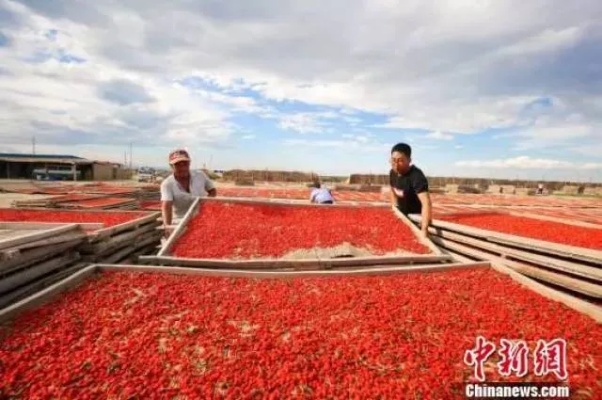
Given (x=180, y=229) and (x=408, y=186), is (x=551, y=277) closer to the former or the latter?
(x=408, y=186)

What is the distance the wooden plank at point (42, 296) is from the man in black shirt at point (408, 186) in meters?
4.16

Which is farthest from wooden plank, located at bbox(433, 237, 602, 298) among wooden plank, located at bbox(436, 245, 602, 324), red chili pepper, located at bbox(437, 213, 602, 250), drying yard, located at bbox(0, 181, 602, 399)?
red chili pepper, located at bbox(437, 213, 602, 250)

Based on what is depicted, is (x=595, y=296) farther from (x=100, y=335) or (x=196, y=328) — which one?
(x=100, y=335)

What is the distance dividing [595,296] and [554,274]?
1.49 feet

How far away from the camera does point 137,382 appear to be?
6.52 feet

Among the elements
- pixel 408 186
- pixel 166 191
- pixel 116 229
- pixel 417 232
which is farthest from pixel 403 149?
pixel 116 229

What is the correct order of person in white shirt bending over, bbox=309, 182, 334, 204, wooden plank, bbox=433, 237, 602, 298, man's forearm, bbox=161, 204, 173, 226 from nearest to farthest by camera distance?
1. wooden plank, bbox=433, 237, 602, 298
2. man's forearm, bbox=161, 204, 173, 226
3. person in white shirt bending over, bbox=309, 182, 334, 204

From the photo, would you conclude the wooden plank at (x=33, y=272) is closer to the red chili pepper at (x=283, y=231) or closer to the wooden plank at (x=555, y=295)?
the red chili pepper at (x=283, y=231)

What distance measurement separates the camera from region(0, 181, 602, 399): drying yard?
2.03 meters

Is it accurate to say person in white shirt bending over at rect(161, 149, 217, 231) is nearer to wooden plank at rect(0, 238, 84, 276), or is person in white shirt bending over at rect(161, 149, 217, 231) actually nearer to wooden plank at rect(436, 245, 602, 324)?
wooden plank at rect(0, 238, 84, 276)

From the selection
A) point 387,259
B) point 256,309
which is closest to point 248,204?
point 387,259

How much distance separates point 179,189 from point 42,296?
2922mm

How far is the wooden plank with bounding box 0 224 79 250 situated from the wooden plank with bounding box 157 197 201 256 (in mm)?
1002

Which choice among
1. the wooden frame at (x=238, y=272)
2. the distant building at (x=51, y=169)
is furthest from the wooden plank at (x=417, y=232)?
the distant building at (x=51, y=169)
